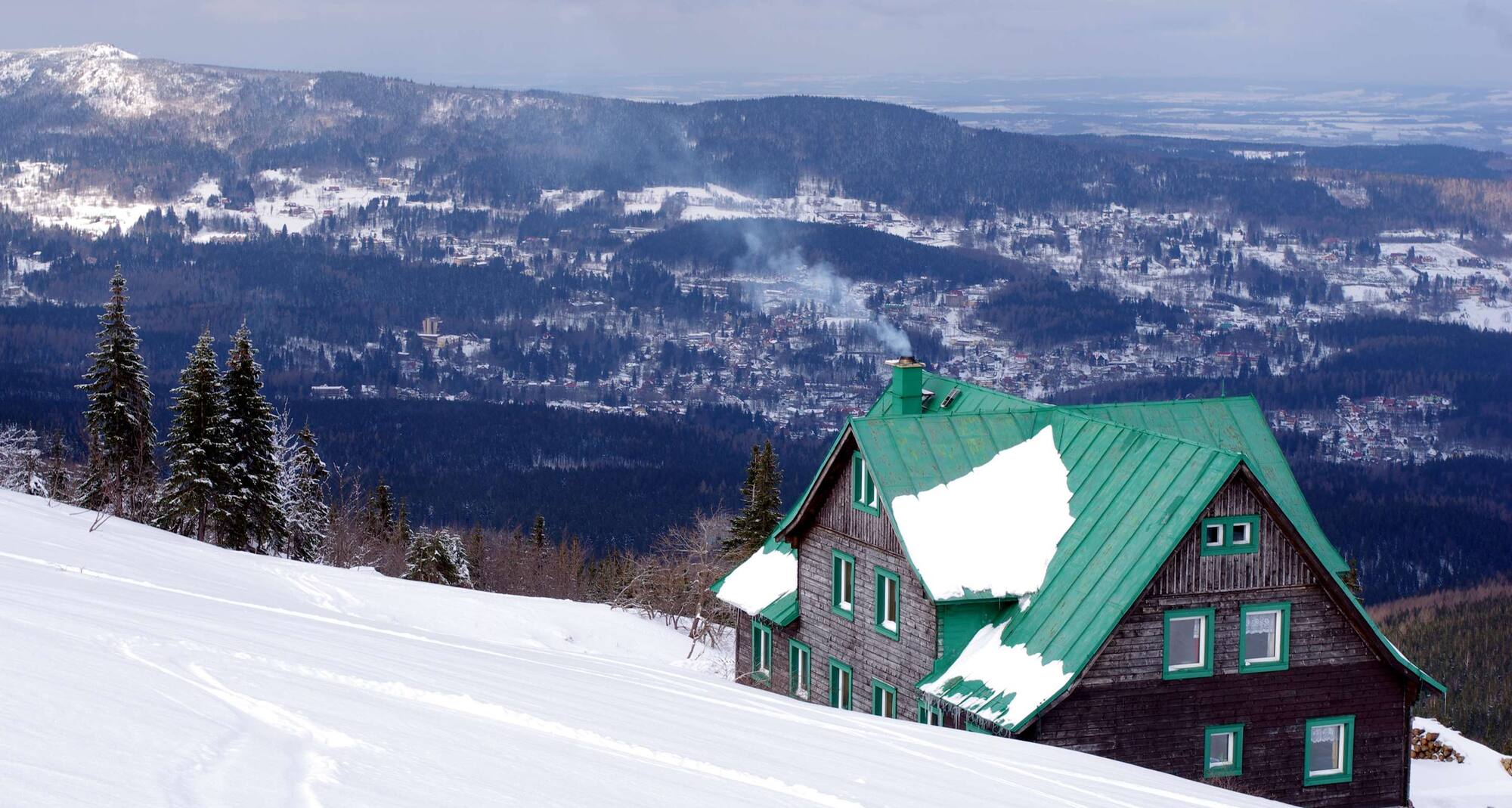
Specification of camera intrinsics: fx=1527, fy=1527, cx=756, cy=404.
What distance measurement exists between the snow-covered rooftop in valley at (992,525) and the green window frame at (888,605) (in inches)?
50.3

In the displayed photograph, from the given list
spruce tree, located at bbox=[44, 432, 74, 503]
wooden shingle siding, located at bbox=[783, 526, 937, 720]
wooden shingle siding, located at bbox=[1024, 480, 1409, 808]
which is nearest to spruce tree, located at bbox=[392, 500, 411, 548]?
spruce tree, located at bbox=[44, 432, 74, 503]

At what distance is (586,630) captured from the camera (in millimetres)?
42938

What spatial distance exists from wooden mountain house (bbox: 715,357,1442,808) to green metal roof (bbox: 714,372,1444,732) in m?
0.04

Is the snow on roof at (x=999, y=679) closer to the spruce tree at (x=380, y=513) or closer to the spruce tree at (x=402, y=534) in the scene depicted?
the spruce tree at (x=402, y=534)

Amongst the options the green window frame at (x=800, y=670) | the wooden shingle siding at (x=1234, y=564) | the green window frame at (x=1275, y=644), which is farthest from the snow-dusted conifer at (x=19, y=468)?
the green window frame at (x=1275, y=644)

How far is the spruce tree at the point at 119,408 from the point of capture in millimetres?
56719

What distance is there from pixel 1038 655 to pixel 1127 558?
2232mm

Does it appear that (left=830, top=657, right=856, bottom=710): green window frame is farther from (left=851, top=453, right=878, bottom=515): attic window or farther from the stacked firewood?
the stacked firewood

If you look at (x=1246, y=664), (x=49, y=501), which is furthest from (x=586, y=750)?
(x=49, y=501)

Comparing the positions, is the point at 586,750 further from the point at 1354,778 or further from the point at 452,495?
the point at 452,495

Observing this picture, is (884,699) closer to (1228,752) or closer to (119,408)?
(1228,752)

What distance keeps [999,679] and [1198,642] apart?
136 inches

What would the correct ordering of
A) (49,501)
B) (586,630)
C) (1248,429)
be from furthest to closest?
(586,630) < (49,501) < (1248,429)

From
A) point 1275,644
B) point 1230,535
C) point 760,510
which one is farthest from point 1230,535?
point 760,510
